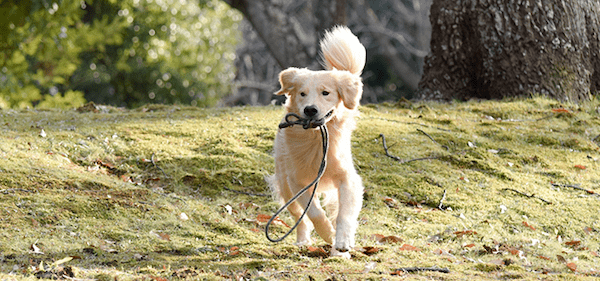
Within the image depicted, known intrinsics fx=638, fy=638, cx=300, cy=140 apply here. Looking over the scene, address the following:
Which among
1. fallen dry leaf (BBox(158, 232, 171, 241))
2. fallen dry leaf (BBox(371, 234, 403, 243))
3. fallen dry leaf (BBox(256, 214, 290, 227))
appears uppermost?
fallen dry leaf (BBox(158, 232, 171, 241))

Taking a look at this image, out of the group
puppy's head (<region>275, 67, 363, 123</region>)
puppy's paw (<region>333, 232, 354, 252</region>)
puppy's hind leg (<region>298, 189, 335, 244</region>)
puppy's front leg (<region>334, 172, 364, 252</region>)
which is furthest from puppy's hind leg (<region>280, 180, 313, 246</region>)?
puppy's head (<region>275, 67, 363, 123</region>)

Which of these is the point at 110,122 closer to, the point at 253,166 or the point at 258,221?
→ the point at 253,166

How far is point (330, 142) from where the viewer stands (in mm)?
4395

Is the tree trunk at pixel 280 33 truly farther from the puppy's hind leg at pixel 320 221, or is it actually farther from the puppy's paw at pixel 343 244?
the puppy's paw at pixel 343 244

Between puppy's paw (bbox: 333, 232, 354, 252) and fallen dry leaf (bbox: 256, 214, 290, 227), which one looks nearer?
puppy's paw (bbox: 333, 232, 354, 252)

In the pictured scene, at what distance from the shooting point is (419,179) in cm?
605

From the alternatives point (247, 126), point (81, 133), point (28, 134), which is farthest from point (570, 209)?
point (28, 134)

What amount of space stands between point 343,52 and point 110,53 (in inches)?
365

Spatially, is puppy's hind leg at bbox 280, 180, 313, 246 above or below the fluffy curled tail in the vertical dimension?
below

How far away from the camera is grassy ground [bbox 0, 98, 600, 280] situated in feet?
12.8

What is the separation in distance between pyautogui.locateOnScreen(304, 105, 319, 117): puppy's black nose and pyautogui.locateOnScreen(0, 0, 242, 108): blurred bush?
342 inches

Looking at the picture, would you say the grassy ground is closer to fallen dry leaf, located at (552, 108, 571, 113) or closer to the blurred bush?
fallen dry leaf, located at (552, 108, 571, 113)

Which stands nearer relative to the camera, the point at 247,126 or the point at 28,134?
the point at 28,134

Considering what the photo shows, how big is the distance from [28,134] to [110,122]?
1016 millimetres
